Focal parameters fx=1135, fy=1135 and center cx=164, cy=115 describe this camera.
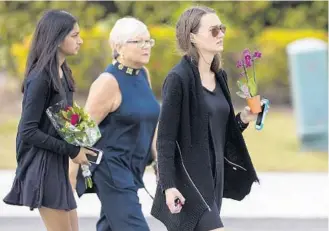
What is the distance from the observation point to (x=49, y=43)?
576 centimetres

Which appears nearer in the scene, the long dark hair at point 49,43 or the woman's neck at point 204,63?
the woman's neck at point 204,63

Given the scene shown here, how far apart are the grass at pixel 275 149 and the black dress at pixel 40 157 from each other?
599 cm

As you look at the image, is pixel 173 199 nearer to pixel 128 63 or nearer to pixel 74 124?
pixel 74 124

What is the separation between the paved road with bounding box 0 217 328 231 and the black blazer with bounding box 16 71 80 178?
2827 millimetres

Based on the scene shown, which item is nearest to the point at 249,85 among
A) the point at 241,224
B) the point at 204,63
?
the point at 204,63

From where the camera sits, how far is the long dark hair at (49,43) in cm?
572

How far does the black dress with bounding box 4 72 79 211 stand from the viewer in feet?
18.5

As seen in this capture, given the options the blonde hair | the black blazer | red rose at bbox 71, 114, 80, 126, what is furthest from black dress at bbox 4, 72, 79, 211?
the blonde hair

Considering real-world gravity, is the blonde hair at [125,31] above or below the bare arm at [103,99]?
above

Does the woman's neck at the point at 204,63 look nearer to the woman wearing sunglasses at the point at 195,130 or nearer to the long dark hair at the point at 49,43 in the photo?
the woman wearing sunglasses at the point at 195,130

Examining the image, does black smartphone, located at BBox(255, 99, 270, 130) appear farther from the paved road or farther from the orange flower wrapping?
the paved road

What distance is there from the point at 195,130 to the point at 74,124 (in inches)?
29.3

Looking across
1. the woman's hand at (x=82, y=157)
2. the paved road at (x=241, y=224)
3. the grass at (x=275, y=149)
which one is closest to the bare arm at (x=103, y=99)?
the woman's hand at (x=82, y=157)

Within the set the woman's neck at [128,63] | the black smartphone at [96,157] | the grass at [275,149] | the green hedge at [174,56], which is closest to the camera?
the black smartphone at [96,157]
